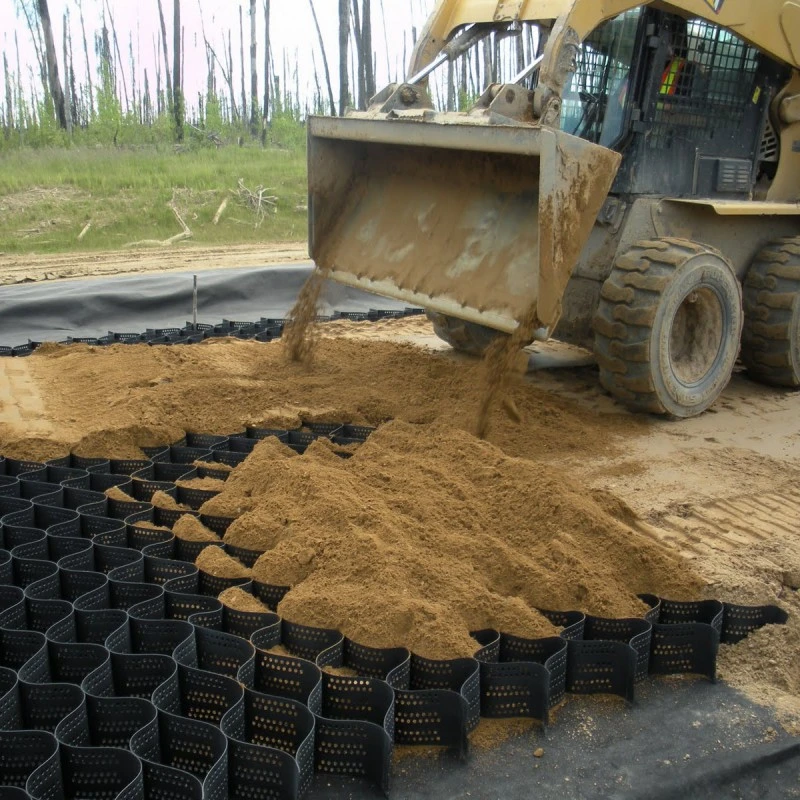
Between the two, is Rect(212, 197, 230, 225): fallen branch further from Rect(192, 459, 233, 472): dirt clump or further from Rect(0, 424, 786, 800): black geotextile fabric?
Rect(0, 424, 786, 800): black geotextile fabric

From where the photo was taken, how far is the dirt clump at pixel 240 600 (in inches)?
145

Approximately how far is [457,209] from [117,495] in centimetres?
277

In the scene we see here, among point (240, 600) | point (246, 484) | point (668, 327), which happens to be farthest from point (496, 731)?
point (668, 327)

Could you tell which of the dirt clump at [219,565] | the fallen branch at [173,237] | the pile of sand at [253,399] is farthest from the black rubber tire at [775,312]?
the fallen branch at [173,237]

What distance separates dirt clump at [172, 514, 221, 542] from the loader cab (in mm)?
3540

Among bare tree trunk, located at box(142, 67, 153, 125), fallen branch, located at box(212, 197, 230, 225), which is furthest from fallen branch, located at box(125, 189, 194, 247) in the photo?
bare tree trunk, located at box(142, 67, 153, 125)

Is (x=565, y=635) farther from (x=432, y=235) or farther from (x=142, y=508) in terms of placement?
(x=432, y=235)

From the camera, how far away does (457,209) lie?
6113 mm

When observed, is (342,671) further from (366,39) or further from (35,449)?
(366,39)

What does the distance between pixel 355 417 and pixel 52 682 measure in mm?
2856

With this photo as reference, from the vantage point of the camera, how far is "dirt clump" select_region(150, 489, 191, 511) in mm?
4469

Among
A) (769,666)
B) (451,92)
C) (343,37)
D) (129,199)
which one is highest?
(343,37)

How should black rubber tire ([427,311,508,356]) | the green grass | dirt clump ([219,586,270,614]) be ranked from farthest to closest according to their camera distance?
the green grass
black rubber tire ([427,311,508,356])
dirt clump ([219,586,270,614])

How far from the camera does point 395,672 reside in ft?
10.6
